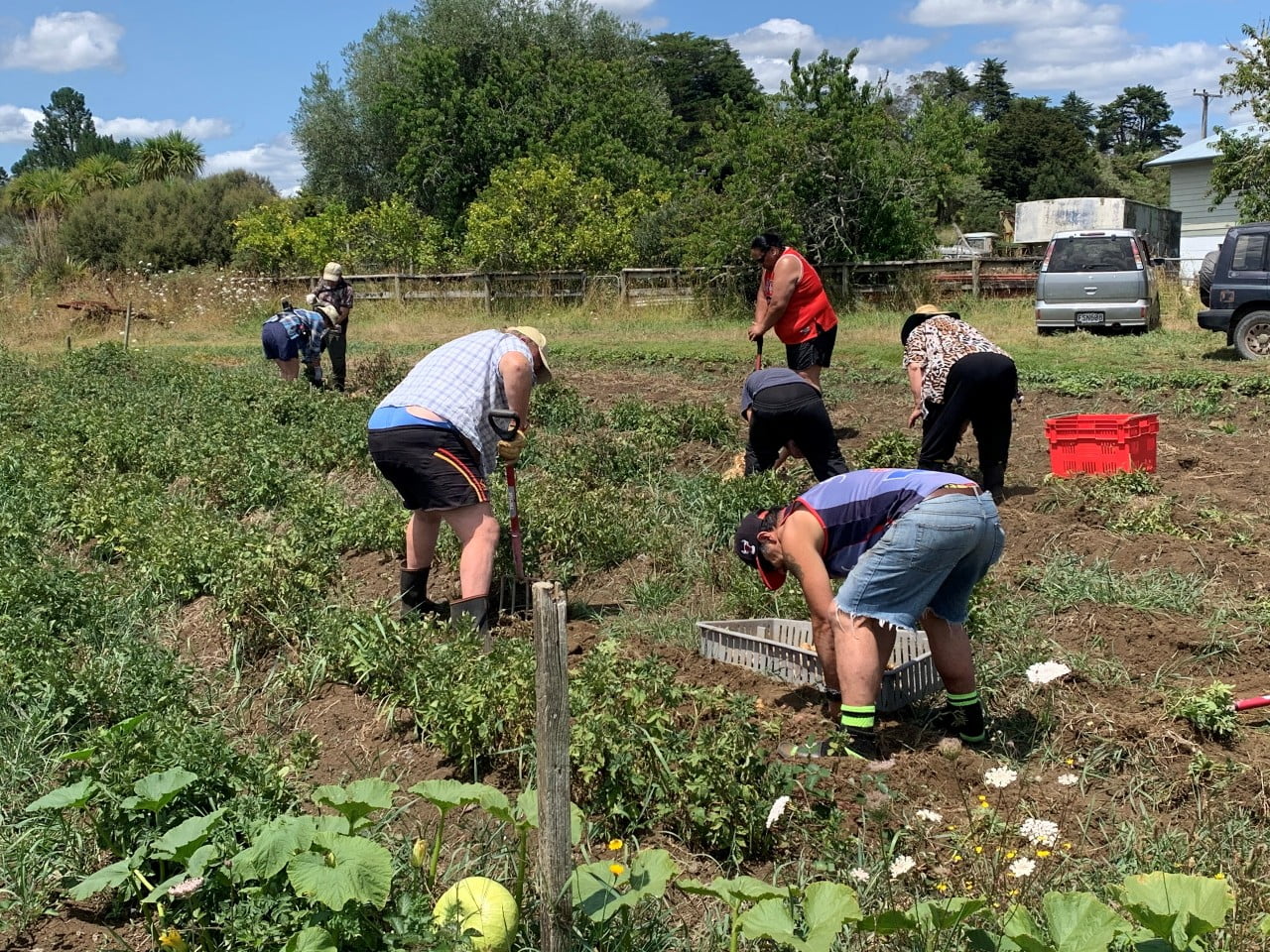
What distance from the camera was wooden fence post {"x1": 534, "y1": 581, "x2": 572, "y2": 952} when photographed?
2.90 meters

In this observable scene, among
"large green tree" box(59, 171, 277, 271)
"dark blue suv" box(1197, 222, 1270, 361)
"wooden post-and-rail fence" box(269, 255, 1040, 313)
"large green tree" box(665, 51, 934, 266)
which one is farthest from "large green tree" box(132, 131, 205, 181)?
"dark blue suv" box(1197, 222, 1270, 361)

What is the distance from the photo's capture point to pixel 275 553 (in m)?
6.22

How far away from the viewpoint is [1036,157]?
6444 cm

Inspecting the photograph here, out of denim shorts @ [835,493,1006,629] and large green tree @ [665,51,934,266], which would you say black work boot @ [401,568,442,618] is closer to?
denim shorts @ [835,493,1006,629]

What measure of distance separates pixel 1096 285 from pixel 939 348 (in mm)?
12091

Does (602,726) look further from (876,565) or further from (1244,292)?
(1244,292)

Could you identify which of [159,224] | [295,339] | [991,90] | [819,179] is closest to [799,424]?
[295,339]

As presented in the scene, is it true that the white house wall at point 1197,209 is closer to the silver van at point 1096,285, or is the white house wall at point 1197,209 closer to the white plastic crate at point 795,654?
the silver van at point 1096,285

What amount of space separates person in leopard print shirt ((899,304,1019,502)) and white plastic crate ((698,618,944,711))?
2350mm

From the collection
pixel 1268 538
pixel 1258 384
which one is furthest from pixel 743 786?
pixel 1258 384

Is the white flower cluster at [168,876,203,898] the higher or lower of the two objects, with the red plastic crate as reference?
lower

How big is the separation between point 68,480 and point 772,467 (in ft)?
16.6

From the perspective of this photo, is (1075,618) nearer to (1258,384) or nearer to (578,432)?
(578,432)

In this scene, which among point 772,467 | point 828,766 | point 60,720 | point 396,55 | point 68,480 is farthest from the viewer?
point 396,55
